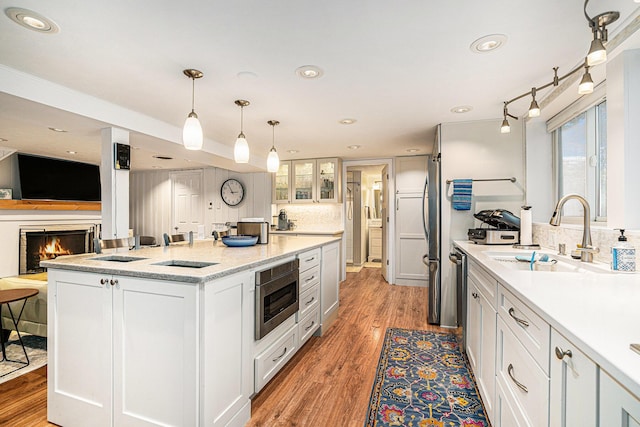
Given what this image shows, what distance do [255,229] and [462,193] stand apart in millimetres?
2215

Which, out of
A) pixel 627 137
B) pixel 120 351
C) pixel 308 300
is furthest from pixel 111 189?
pixel 627 137

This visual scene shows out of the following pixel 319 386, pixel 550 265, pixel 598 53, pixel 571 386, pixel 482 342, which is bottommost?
pixel 319 386

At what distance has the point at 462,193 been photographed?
131 inches

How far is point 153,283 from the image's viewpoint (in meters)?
1.55

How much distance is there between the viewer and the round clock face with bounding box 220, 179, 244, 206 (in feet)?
20.3

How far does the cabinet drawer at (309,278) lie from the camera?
2.69 meters

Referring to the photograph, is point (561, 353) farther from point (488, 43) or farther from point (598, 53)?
point (488, 43)

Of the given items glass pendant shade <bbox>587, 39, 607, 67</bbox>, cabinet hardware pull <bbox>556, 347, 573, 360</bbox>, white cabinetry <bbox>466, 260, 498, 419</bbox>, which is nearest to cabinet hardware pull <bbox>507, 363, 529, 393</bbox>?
white cabinetry <bbox>466, 260, 498, 419</bbox>

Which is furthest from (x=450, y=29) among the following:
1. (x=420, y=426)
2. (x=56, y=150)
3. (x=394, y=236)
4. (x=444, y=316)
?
(x=56, y=150)

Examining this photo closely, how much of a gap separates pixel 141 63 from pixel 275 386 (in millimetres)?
2433

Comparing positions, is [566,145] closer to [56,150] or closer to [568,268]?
[568,268]

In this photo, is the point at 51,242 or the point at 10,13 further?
the point at 51,242

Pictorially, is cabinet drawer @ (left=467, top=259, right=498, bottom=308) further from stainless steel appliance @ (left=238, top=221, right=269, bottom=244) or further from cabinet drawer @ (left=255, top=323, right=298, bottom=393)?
stainless steel appliance @ (left=238, top=221, right=269, bottom=244)

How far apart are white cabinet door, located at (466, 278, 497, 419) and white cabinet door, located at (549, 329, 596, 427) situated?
2.45 ft
